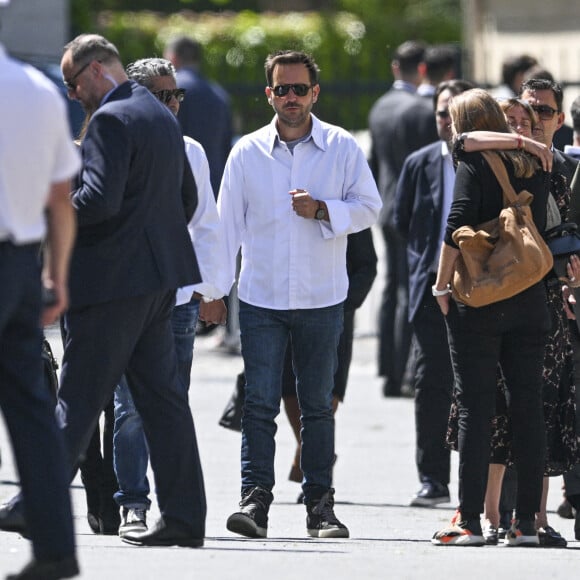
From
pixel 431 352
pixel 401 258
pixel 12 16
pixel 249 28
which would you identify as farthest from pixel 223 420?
pixel 249 28

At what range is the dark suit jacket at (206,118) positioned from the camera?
1052cm

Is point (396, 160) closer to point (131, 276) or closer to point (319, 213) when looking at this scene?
point (319, 213)

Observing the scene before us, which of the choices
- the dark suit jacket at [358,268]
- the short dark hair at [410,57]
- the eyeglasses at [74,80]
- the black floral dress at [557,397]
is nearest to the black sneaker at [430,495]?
the dark suit jacket at [358,268]

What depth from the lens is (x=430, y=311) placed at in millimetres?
8070

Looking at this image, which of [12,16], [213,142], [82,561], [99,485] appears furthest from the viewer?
[12,16]

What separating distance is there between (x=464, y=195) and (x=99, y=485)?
6.18 feet

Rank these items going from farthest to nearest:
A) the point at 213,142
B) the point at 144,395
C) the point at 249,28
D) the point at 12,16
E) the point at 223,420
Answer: the point at 249,28 → the point at 12,16 → the point at 213,142 → the point at 223,420 → the point at 144,395

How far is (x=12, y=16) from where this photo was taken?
13164mm

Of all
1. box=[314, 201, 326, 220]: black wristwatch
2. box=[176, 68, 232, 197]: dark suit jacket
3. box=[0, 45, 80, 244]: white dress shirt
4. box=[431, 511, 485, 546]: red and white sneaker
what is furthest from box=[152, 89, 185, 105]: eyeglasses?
box=[176, 68, 232, 197]: dark suit jacket

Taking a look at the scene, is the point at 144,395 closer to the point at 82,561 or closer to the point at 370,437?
the point at 82,561

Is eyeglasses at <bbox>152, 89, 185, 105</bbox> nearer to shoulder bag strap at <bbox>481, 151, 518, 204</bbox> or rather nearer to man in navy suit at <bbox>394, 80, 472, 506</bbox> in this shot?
shoulder bag strap at <bbox>481, 151, 518, 204</bbox>

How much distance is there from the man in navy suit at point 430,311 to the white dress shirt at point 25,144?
3.54 meters

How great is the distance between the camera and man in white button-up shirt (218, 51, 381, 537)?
6926mm

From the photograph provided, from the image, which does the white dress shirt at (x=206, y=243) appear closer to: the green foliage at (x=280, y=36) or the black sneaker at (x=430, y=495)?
the black sneaker at (x=430, y=495)
